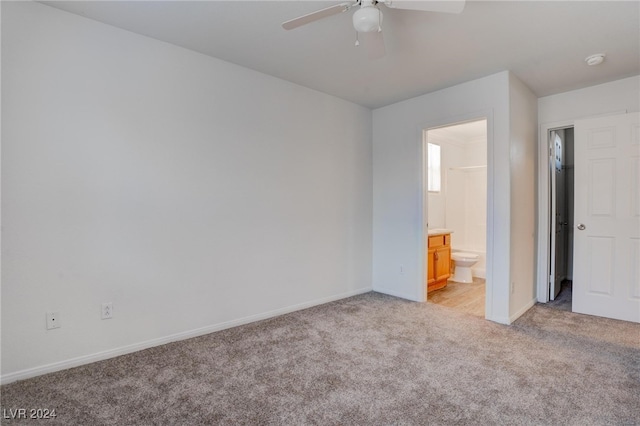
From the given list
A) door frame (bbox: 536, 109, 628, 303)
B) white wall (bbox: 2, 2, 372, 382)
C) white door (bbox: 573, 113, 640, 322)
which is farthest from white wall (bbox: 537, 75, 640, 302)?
white wall (bbox: 2, 2, 372, 382)

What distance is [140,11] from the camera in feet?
7.14

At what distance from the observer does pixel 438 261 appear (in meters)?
4.39

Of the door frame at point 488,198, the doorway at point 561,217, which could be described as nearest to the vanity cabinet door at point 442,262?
the door frame at point 488,198

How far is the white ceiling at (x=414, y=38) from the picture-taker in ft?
6.98

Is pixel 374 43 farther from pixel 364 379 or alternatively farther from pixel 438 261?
pixel 438 261

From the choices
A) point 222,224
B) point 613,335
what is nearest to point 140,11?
point 222,224

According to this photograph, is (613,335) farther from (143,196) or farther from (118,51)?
(118,51)

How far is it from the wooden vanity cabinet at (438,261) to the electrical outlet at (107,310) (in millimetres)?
3520

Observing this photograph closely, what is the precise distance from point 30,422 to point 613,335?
422cm

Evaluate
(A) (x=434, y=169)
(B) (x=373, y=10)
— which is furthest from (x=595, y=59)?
(A) (x=434, y=169)

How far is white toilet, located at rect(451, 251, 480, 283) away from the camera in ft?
15.6

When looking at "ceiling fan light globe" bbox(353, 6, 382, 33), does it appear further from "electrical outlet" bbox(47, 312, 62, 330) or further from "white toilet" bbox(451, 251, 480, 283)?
"white toilet" bbox(451, 251, 480, 283)

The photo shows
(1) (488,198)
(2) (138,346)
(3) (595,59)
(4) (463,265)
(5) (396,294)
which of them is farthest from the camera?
(4) (463,265)

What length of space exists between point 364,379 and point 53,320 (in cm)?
212
